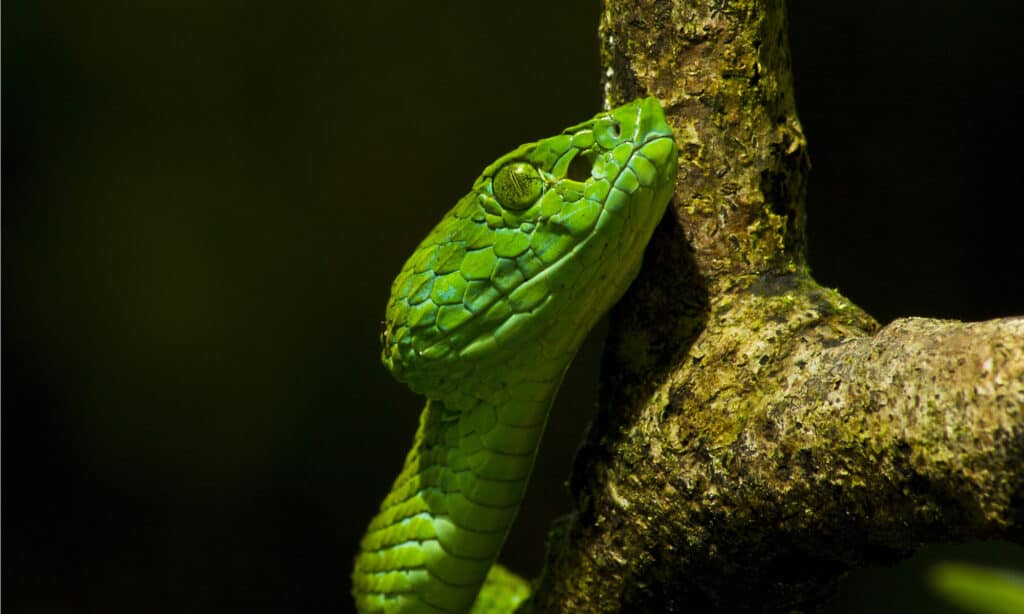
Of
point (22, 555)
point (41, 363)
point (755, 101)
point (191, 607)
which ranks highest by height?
point (755, 101)

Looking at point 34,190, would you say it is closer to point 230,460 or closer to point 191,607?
point 230,460

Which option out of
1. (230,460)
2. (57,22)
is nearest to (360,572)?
(230,460)

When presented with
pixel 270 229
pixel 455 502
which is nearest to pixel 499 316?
pixel 455 502

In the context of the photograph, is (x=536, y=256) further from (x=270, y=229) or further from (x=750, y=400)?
(x=270, y=229)

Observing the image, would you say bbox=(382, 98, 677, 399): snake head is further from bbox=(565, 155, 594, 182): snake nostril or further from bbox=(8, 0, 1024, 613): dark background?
bbox=(8, 0, 1024, 613): dark background

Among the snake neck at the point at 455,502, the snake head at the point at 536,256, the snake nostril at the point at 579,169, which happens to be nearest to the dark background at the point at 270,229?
the snake neck at the point at 455,502

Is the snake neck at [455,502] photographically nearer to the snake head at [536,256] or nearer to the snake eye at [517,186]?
the snake head at [536,256]
